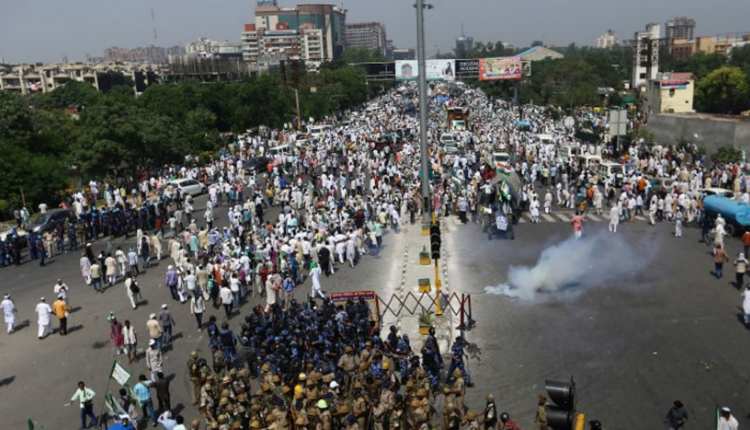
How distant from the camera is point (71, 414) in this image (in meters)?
14.0

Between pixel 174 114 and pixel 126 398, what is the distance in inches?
1954

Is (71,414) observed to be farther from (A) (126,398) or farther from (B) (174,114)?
(B) (174,114)

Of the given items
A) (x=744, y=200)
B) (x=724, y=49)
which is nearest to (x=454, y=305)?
(x=744, y=200)

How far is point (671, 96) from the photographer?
6188 centimetres

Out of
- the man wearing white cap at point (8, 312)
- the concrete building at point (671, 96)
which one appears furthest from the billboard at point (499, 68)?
the man wearing white cap at point (8, 312)

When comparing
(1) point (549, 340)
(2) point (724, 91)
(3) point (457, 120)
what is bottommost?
(1) point (549, 340)

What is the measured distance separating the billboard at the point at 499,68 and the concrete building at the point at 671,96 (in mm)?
17445

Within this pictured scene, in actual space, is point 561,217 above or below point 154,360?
below

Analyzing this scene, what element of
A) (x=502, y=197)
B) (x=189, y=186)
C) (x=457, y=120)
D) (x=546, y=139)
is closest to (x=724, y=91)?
(x=457, y=120)

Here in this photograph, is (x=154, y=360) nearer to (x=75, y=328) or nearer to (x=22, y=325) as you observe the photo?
(x=75, y=328)

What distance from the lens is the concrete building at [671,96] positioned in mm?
61625

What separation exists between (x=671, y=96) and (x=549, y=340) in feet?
176

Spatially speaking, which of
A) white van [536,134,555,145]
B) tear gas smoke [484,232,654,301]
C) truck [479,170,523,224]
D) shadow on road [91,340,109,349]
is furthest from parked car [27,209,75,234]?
white van [536,134,555,145]

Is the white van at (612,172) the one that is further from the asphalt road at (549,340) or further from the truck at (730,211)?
the asphalt road at (549,340)
